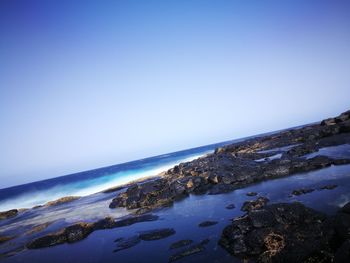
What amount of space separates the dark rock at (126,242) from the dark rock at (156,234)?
39cm

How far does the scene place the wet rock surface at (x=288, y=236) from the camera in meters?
7.83

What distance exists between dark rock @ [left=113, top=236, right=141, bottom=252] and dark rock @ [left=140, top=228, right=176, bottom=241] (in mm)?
392

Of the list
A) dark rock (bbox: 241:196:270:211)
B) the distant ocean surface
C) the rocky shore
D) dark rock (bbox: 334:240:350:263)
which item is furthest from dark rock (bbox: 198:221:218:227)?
the distant ocean surface

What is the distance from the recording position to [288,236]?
9727mm

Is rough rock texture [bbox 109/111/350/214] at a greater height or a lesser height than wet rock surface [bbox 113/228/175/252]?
greater

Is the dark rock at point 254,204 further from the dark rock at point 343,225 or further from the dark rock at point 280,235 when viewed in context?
the dark rock at point 343,225

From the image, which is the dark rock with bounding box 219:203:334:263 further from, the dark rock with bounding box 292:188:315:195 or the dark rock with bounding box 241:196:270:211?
the dark rock with bounding box 292:188:315:195

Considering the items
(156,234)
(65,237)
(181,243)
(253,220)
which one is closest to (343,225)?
(253,220)

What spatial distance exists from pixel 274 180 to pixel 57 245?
57.8ft

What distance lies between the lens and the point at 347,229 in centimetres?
767

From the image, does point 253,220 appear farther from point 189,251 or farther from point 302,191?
point 302,191

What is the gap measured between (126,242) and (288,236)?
904 cm

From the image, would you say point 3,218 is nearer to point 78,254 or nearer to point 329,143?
point 78,254

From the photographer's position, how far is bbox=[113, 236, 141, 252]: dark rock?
13.9 m
